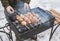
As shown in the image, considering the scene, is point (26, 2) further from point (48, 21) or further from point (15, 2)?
point (48, 21)

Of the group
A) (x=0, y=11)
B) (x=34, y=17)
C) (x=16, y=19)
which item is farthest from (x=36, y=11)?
(x=0, y=11)

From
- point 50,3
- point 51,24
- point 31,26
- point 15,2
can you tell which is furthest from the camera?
point 50,3

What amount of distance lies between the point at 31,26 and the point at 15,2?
0.50 metres

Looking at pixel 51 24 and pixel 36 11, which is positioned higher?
pixel 36 11

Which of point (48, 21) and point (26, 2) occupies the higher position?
point (26, 2)

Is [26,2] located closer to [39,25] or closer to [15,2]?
[15,2]

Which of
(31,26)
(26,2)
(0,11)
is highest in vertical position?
(26,2)

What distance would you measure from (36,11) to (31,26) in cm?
25

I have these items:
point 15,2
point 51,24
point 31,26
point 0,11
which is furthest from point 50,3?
point 31,26

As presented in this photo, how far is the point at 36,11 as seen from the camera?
1.36 meters

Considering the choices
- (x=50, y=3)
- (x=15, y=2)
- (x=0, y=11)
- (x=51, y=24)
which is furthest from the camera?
(x=50, y=3)

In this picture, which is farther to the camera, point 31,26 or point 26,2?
point 26,2

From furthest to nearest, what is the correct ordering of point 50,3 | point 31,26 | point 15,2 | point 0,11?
point 50,3, point 0,11, point 15,2, point 31,26

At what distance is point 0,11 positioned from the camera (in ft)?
7.36
